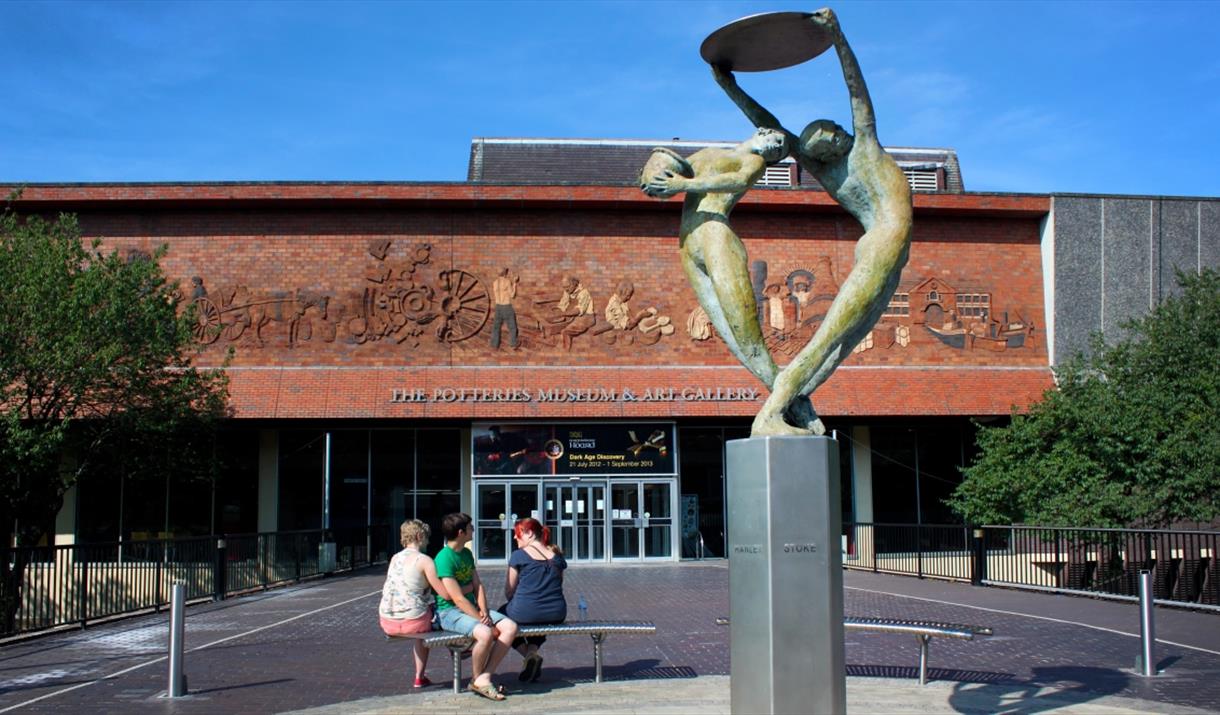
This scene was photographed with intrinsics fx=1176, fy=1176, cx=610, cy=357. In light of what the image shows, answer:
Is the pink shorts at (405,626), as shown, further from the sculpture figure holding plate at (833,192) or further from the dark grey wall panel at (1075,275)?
the dark grey wall panel at (1075,275)

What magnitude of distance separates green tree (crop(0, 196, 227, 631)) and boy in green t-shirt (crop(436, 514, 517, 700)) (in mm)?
14439

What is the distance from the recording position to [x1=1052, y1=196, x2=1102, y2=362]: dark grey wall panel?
97.6 ft

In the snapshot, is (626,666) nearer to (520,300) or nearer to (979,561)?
(979,561)

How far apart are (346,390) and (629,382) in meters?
6.81

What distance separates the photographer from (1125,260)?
97.8 feet

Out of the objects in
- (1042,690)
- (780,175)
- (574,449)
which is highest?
(780,175)

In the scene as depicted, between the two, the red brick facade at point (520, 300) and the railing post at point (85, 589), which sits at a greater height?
the red brick facade at point (520, 300)

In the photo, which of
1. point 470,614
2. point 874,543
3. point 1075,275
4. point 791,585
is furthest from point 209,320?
point 791,585

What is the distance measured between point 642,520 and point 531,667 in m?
20.0

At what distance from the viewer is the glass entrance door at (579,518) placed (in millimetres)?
29406

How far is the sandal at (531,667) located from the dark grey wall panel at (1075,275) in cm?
2327

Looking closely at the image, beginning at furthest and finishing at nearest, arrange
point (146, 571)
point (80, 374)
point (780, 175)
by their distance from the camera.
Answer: point (780, 175) → point (80, 374) → point (146, 571)

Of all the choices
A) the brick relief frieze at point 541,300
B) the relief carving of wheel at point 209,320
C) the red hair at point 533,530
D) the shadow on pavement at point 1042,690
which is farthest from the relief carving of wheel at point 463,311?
the shadow on pavement at point 1042,690

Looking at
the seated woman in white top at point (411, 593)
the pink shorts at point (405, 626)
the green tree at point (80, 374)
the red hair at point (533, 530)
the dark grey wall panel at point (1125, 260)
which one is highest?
the dark grey wall panel at point (1125, 260)
